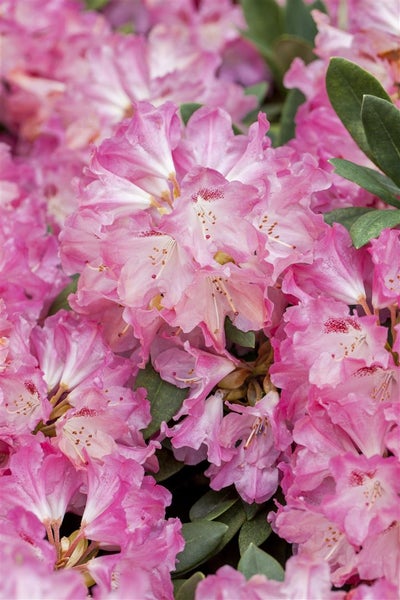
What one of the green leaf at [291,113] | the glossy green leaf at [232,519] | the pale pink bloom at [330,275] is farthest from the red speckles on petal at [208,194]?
the green leaf at [291,113]

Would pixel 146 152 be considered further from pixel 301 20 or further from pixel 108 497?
pixel 301 20

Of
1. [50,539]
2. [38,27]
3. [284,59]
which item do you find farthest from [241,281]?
[38,27]

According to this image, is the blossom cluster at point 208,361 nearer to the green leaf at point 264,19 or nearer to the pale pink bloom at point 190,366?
the pale pink bloom at point 190,366

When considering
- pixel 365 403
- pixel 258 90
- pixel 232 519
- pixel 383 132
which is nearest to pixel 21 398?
pixel 232 519

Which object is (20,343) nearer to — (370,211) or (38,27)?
(370,211)

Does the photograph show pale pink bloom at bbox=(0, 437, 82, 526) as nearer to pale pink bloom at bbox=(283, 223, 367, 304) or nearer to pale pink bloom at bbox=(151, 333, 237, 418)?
pale pink bloom at bbox=(151, 333, 237, 418)

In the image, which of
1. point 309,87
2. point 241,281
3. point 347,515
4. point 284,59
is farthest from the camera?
point 284,59
